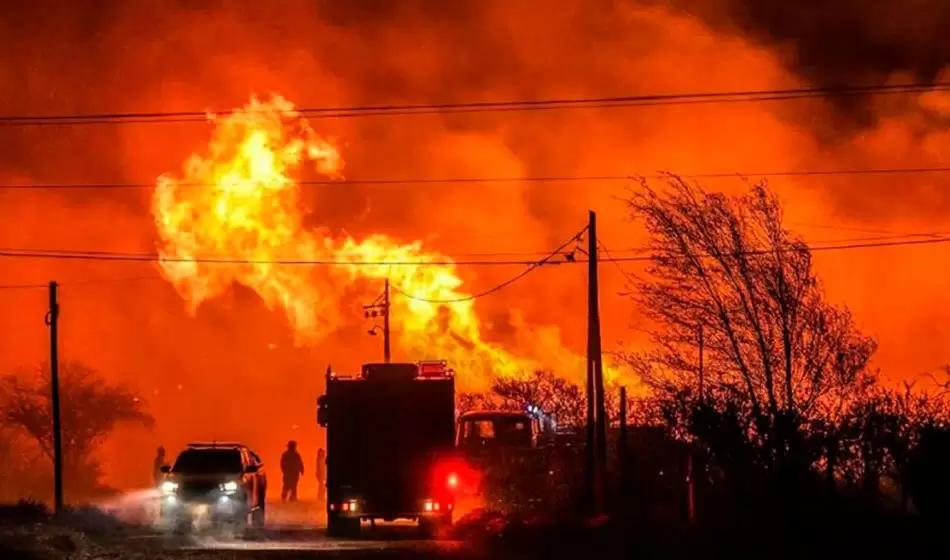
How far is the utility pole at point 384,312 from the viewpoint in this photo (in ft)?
172

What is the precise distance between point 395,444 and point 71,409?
4516 centimetres

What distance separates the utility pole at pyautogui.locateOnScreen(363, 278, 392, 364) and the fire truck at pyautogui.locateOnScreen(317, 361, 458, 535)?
79.8ft

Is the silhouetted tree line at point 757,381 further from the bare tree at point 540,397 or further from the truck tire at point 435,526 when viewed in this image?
the bare tree at point 540,397

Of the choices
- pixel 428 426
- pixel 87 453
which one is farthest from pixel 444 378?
pixel 87 453

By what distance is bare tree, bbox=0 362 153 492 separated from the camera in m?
67.6

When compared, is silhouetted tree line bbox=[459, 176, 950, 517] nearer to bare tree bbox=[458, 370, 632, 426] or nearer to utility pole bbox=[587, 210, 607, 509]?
utility pole bbox=[587, 210, 607, 509]

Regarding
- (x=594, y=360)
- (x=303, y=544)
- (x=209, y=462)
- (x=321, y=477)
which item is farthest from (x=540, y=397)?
(x=303, y=544)

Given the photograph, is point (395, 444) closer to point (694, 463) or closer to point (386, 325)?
point (694, 463)

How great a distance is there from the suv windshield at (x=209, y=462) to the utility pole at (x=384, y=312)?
73.8 ft

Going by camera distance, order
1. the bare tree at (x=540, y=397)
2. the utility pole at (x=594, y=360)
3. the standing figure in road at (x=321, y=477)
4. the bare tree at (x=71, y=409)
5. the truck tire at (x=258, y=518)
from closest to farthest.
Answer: the truck tire at (x=258, y=518) → the utility pole at (x=594, y=360) → the standing figure in road at (x=321, y=477) → the bare tree at (x=540, y=397) → the bare tree at (x=71, y=409)

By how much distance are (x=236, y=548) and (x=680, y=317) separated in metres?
11.8

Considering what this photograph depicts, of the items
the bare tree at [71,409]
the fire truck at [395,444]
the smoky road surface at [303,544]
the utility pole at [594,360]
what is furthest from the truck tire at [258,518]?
the bare tree at [71,409]

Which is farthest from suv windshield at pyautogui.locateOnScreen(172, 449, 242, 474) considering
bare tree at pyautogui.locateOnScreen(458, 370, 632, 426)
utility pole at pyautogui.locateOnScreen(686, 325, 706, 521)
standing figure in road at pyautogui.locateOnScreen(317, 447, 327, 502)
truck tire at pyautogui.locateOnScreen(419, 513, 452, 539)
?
bare tree at pyautogui.locateOnScreen(458, 370, 632, 426)

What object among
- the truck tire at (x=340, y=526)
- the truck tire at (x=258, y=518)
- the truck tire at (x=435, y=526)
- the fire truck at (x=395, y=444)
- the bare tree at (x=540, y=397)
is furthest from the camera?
the bare tree at (x=540, y=397)
